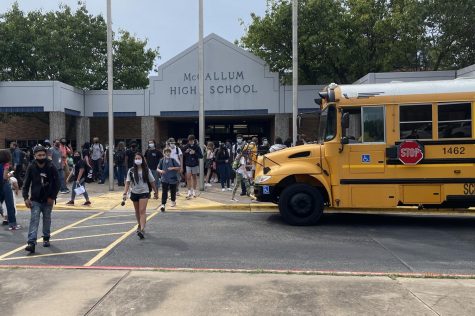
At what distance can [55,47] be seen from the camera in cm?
2462

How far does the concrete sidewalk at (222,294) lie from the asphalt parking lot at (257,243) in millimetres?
635

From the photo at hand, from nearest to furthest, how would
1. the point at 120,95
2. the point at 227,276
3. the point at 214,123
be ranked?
the point at 227,276 < the point at 120,95 < the point at 214,123

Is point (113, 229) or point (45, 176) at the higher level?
point (45, 176)

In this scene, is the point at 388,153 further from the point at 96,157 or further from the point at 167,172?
the point at 96,157

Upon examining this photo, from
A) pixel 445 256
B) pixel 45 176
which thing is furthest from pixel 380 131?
pixel 45 176

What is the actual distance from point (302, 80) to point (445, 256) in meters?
18.0

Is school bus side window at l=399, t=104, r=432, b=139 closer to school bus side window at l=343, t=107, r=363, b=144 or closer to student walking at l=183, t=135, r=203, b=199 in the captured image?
school bus side window at l=343, t=107, r=363, b=144

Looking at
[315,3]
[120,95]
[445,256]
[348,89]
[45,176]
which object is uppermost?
[315,3]

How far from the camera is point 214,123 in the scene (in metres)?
28.6

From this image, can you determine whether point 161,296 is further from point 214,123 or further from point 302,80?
point 214,123

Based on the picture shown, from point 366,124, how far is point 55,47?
1993 cm

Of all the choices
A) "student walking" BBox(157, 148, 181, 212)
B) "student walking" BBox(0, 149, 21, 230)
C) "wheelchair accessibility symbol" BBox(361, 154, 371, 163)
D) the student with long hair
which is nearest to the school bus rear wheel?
"wheelchair accessibility symbol" BBox(361, 154, 371, 163)

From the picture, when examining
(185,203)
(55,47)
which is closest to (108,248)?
(185,203)

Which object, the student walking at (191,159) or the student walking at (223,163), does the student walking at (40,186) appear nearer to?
the student walking at (191,159)
